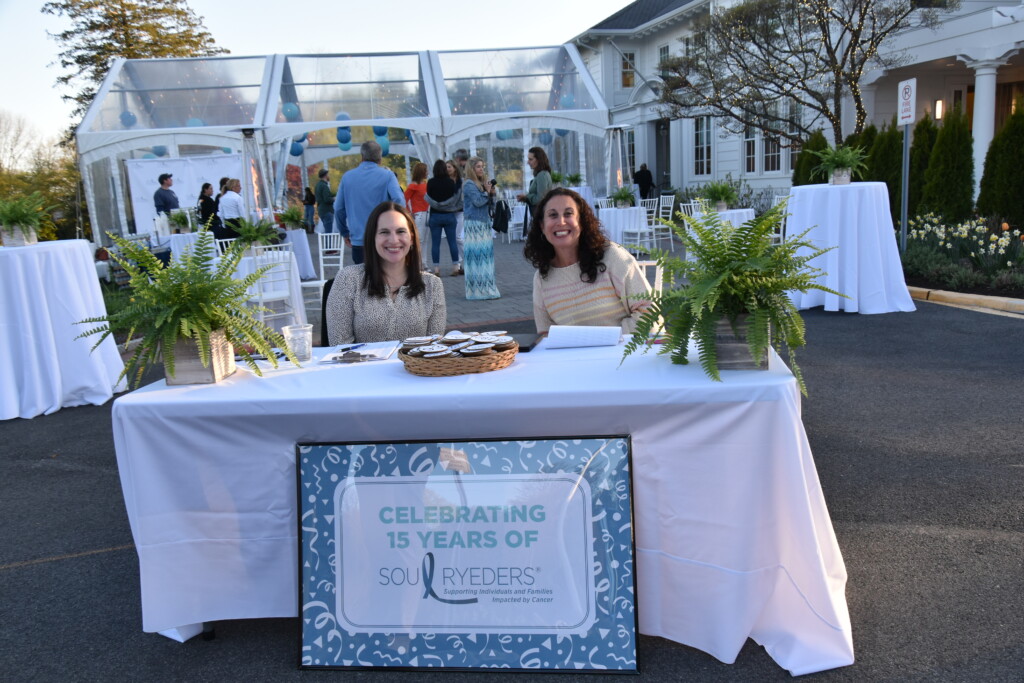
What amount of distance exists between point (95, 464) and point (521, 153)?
13896mm

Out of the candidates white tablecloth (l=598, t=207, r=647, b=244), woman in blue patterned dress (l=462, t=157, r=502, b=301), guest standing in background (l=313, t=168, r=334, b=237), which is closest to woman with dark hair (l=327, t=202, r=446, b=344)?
woman in blue patterned dress (l=462, t=157, r=502, b=301)

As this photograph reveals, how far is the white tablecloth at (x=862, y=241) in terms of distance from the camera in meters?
7.55

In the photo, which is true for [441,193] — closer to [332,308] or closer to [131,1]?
[332,308]

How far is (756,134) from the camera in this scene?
1939 cm

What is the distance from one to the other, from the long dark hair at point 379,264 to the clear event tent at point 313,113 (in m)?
11.9

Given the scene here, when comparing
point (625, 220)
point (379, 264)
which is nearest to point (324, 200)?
point (625, 220)

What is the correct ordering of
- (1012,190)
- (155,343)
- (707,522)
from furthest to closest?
1. (1012,190)
2. (155,343)
3. (707,522)

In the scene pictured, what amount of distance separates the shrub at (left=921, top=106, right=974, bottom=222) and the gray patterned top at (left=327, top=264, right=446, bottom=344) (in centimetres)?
902

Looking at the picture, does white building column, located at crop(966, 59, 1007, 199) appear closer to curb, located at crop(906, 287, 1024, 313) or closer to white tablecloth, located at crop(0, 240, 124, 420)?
curb, located at crop(906, 287, 1024, 313)

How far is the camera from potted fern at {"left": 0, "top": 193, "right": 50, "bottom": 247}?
222 inches

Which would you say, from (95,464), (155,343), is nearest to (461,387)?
(155,343)

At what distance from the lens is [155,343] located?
8.25 ft

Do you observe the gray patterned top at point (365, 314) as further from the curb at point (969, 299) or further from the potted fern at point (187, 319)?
the curb at point (969, 299)

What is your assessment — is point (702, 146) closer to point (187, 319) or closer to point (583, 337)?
point (583, 337)
